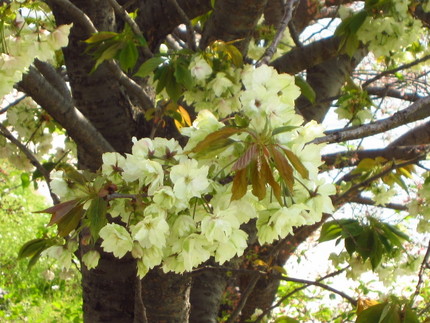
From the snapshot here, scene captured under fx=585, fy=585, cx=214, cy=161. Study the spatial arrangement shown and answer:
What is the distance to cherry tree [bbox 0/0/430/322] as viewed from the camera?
0.82 m

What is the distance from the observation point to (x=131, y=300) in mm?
1792

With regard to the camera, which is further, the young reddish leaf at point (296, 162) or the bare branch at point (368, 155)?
the bare branch at point (368, 155)

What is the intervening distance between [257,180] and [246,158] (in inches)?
2.3

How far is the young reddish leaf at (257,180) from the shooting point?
2.54ft

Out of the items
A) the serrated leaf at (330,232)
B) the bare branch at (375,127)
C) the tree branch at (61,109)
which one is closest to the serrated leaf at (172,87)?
the tree branch at (61,109)

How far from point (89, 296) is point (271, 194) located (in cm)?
109

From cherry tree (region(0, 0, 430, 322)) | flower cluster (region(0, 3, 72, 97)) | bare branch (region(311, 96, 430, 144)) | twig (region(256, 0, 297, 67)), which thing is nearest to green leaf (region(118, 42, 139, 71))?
cherry tree (region(0, 0, 430, 322))

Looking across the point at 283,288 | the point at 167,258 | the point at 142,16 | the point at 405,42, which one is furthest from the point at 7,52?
the point at 283,288

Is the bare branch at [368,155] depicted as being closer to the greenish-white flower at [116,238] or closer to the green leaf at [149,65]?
the green leaf at [149,65]

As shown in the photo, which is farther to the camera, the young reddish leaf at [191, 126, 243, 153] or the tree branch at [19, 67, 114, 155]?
the tree branch at [19, 67, 114, 155]

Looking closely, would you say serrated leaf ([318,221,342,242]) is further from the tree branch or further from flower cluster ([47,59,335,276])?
flower cluster ([47,59,335,276])

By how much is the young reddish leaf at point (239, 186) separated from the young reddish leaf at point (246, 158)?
0.04 meters

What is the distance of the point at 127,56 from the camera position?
1.48 meters

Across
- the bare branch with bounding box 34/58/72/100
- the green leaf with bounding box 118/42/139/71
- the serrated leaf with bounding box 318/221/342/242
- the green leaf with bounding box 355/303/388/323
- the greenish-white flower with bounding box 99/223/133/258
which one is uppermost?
the bare branch with bounding box 34/58/72/100
